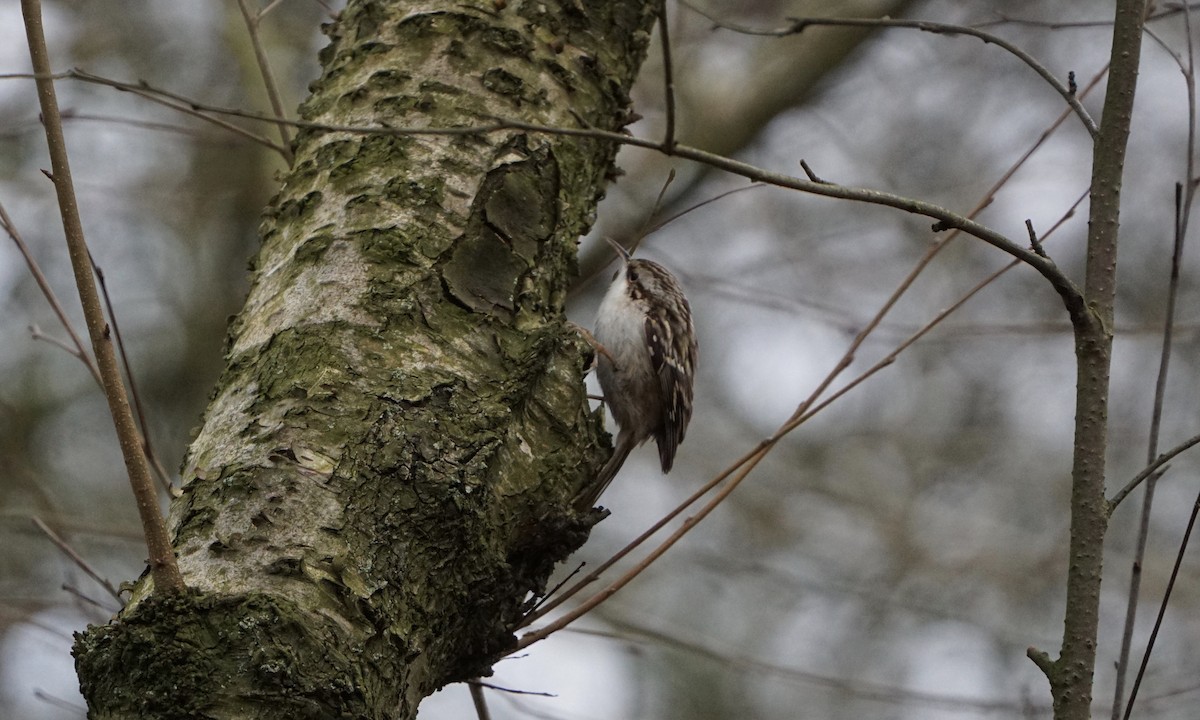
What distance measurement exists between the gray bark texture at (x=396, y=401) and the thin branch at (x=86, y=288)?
1.01 ft

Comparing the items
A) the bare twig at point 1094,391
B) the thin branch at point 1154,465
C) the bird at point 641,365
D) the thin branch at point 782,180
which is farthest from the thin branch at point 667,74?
the bird at point 641,365

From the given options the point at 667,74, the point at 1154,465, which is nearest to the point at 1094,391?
the point at 1154,465

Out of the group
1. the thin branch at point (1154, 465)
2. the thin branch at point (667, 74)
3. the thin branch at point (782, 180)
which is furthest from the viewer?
the thin branch at point (1154, 465)

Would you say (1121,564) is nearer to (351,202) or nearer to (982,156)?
(982,156)

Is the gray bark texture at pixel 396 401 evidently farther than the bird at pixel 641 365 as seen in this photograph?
No

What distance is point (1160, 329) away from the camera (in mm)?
4770

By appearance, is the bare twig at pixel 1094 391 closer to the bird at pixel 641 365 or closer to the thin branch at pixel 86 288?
the thin branch at pixel 86 288

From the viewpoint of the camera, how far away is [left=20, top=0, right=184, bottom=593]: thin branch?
4.76ft

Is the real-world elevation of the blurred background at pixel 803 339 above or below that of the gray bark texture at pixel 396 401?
above

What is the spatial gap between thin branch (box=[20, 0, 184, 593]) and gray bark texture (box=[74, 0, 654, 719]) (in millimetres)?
308

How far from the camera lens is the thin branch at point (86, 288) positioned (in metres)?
1.45

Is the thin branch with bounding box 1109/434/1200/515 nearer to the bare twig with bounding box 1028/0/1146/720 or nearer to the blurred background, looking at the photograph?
the bare twig with bounding box 1028/0/1146/720

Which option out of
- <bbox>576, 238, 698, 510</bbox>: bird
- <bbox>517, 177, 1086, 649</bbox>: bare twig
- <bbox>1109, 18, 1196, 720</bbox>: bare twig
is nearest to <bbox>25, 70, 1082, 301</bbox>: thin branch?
<bbox>1109, 18, 1196, 720</bbox>: bare twig

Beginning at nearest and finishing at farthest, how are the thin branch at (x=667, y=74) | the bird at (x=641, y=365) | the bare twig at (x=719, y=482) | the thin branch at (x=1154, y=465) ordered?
the thin branch at (x=667, y=74) < the thin branch at (x=1154, y=465) < the bare twig at (x=719, y=482) < the bird at (x=641, y=365)
